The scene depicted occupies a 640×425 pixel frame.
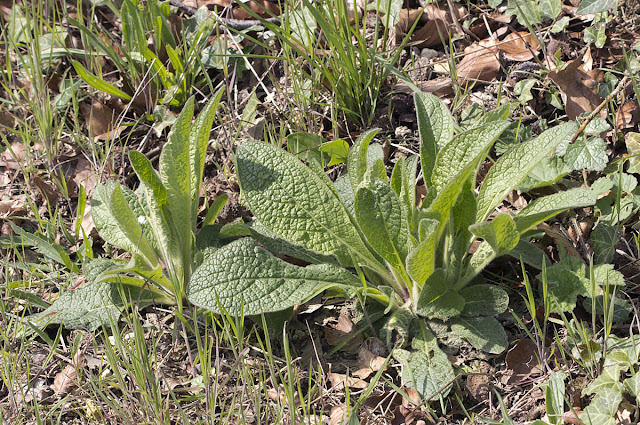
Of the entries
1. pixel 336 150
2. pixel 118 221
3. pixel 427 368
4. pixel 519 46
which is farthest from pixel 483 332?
pixel 519 46

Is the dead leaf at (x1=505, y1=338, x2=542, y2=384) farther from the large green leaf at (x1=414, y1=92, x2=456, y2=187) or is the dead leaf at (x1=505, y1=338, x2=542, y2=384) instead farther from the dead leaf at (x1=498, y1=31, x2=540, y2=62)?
the dead leaf at (x1=498, y1=31, x2=540, y2=62)

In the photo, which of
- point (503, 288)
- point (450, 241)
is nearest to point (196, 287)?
point (450, 241)

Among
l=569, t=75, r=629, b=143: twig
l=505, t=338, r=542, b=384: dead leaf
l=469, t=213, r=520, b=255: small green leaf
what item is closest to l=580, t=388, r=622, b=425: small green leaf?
l=505, t=338, r=542, b=384: dead leaf

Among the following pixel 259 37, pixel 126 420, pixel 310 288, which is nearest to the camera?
pixel 126 420

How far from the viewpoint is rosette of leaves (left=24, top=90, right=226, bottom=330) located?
1948mm

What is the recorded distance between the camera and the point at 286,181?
1959 mm

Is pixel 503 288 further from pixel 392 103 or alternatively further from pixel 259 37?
pixel 259 37

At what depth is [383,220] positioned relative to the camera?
1.84m

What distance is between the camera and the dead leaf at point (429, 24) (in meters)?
2.81

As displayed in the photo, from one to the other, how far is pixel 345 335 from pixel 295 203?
1.52ft

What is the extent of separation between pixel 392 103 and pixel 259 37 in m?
0.78

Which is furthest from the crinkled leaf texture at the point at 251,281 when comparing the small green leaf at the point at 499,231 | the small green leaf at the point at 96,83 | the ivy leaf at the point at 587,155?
the small green leaf at the point at 96,83

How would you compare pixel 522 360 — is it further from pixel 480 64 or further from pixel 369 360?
pixel 480 64

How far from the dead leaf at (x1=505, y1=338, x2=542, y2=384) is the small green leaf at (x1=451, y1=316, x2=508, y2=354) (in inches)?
2.5
